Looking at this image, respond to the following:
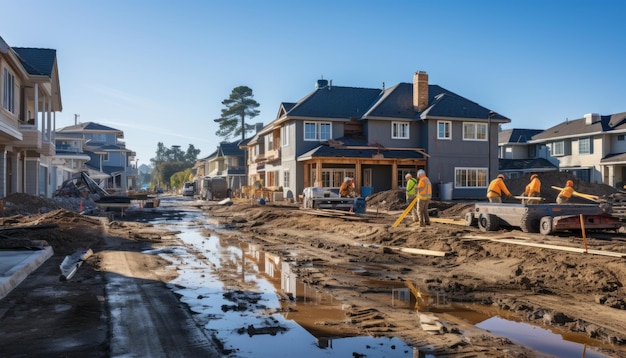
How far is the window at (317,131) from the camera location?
35.8 metres

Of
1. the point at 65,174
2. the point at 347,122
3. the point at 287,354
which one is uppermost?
the point at 347,122

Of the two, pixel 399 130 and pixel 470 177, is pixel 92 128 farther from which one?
pixel 470 177

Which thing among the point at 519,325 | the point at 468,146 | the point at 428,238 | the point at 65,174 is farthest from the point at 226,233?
the point at 65,174

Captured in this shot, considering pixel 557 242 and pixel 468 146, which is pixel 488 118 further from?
pixel 557 242

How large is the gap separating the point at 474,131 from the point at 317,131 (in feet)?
37.9

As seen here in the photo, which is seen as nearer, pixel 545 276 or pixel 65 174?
pixel 545 276

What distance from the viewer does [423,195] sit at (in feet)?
53.8

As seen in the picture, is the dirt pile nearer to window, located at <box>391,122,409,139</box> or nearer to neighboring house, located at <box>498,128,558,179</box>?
window, located at <box>391,122,409,139</box>

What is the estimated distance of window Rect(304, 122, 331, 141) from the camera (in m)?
35.8

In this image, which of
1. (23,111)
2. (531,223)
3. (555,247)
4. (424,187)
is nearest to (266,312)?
(555,247)

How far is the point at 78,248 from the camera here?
13594mm

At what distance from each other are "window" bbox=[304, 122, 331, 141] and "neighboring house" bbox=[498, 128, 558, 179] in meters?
24.1

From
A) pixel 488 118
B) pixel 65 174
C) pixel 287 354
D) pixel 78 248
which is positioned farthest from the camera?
pixel 65 174

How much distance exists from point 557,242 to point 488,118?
26765 millimetres
